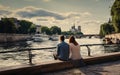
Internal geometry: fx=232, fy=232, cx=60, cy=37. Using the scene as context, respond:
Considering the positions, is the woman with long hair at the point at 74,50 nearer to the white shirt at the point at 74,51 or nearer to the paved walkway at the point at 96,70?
the white shirt at the point at 74,51

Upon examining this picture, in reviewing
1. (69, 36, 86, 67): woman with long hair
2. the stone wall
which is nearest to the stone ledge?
(69, 36, 86, 67): woman with long hair

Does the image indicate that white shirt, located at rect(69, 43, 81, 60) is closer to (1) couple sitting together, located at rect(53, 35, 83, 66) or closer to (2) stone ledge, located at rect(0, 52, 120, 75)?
(1) couple sitting together, located at rect(53, 35, 83, 66)

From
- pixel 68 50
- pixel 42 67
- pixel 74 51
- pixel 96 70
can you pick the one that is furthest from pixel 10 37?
pixel 96 70

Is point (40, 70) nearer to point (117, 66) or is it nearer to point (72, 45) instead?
point (72, 45)

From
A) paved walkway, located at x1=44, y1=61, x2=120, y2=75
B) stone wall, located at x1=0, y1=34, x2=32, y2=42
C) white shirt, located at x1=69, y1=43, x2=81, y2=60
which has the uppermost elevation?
white shirt, located at x1=69, y1=43, x2=81, y2=60

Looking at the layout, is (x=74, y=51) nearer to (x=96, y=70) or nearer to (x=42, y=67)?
(x=96, y=70)

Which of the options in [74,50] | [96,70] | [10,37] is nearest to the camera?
[96,70]

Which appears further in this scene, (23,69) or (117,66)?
(117,66)

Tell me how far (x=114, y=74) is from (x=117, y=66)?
1.50 metres

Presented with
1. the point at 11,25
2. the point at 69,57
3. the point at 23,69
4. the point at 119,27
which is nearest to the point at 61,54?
the point at 69,57

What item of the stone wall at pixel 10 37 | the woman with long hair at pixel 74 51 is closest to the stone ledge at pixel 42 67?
the woman with long hair at pixel 74 51

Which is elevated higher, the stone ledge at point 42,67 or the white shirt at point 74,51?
the white shirt at point 74,51

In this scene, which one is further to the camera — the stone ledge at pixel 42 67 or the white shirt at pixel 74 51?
the white shirt at pixel 74 51

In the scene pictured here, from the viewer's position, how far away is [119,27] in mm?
67438
